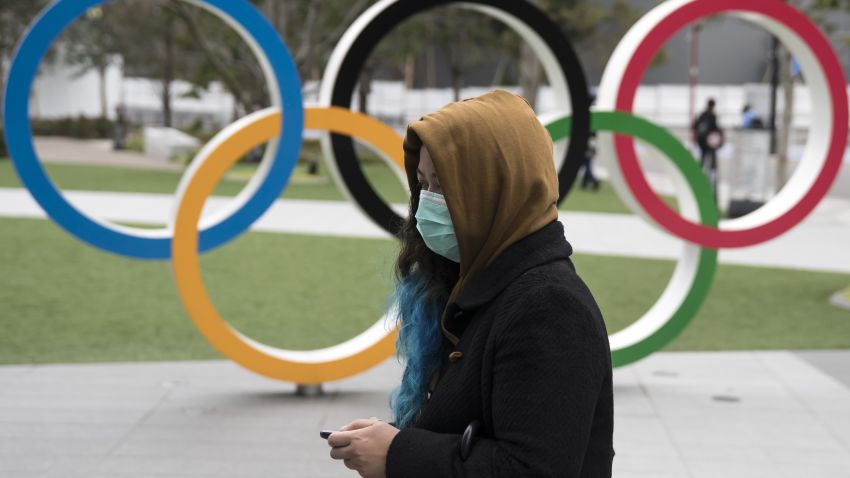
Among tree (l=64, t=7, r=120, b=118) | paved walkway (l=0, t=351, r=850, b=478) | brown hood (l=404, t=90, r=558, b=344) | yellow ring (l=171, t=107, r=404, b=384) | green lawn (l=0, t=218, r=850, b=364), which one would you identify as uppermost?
tree (l=64, t=7, r=120, b=118)

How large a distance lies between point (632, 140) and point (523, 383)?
577 cm

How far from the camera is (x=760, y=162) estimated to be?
58.4ft

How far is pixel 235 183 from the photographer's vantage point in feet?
77.6

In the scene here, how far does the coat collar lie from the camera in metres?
2.35

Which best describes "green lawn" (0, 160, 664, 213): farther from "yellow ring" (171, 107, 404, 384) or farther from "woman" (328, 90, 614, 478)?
"woman" (328, 90, 614, 478)

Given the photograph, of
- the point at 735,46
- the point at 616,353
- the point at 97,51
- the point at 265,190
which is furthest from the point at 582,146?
the point at 735,46

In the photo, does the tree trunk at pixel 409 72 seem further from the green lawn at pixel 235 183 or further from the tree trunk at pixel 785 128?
the tree trunk at pixel 785 128

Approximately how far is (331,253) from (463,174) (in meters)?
11.4

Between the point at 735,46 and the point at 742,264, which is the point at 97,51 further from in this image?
the point at 742,264

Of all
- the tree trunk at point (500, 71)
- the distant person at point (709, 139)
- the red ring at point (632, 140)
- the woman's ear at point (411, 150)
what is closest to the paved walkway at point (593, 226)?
the distant person at point (709, 139)

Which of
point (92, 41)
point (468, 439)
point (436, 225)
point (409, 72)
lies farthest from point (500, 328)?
point (409, 72)

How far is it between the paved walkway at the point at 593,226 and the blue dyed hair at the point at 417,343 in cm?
947

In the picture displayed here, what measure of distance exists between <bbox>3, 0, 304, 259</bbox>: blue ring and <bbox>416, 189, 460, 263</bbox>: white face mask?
4571mm

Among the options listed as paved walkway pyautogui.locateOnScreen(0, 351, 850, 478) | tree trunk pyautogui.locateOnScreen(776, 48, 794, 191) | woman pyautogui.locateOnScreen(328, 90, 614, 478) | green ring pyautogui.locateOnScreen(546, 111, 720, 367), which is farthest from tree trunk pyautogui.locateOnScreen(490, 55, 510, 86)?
woman pyautogui.locateOnScreen(328, 90, 614, 478)
